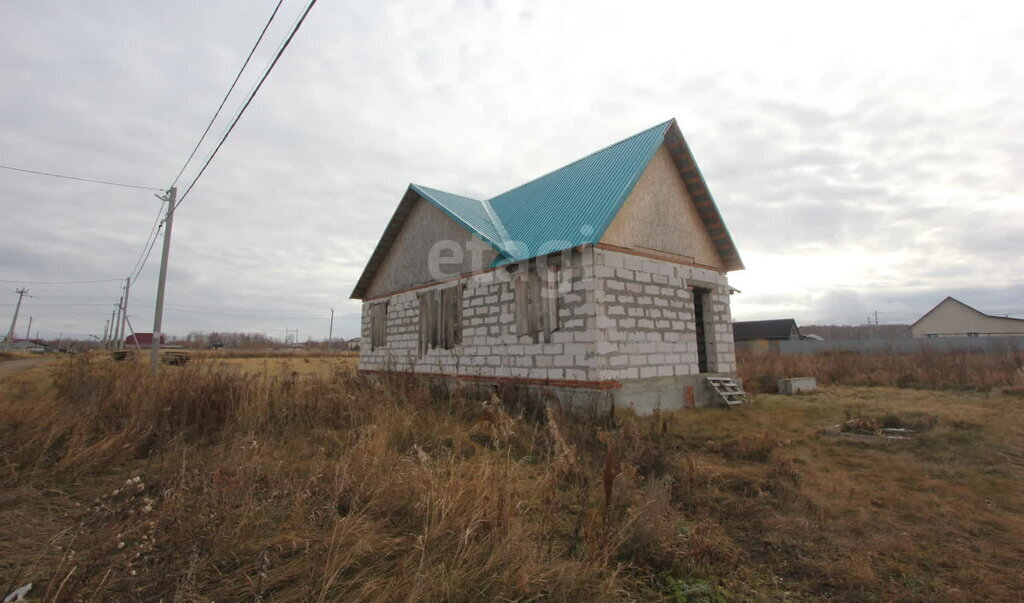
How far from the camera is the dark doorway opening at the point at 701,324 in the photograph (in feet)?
38.6

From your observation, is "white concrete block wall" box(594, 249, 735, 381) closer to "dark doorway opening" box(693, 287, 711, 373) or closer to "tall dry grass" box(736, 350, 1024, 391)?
"dark doorway opening" box(693, 287, 711, 373)

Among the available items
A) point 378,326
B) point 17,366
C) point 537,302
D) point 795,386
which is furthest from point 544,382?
point 17,366

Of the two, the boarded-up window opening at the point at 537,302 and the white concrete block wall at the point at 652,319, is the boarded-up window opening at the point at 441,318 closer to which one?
the boarded-up window opening at the point at 537,302

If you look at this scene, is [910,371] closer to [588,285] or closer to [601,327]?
[601,327]

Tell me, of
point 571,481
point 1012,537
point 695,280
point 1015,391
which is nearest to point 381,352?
point 695,280

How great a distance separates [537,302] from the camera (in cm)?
976

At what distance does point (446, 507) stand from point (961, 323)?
59476mm

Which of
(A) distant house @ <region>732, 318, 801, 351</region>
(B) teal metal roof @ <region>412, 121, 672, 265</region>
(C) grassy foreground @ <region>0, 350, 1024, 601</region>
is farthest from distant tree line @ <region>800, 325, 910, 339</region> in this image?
(C) grassy foreground @ <region>0, 350, 1024, 601</region>

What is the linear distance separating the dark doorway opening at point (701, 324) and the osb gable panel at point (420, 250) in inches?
218

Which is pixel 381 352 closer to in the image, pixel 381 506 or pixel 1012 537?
pixel 381 506

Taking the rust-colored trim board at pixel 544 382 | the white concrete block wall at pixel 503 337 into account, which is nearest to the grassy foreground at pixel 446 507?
the rust-colored trim board at pixel 544 382

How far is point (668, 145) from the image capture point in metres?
11.1

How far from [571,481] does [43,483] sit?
524cm

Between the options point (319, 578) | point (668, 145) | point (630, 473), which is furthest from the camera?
point (668, 145)
